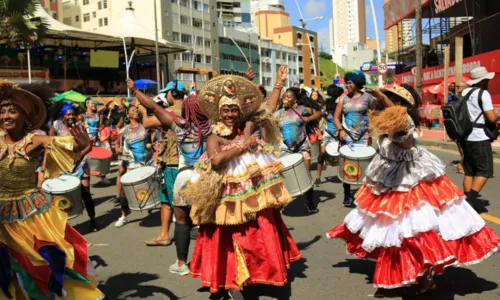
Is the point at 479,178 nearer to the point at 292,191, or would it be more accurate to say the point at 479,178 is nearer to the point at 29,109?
the point at 292,191

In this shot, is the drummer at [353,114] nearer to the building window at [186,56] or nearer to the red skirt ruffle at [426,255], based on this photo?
the red skirt ruffle at [426,255]

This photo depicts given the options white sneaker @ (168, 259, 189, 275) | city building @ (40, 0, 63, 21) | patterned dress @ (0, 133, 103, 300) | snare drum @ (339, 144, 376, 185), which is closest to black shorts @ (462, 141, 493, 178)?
snare drum @ (339, 144, 376, 185)

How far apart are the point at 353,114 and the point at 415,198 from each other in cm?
358

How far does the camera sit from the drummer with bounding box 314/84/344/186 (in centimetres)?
995

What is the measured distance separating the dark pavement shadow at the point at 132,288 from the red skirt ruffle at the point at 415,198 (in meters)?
1.95

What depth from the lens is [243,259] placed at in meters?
4.13

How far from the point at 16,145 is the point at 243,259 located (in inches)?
75.8

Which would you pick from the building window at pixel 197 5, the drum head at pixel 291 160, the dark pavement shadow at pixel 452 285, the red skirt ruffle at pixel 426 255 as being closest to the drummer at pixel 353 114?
the drum head at pixel 291 160

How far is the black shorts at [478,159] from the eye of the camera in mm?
6684

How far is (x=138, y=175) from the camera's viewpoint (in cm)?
713

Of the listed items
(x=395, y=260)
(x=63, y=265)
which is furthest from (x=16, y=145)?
(x=395, y=260)

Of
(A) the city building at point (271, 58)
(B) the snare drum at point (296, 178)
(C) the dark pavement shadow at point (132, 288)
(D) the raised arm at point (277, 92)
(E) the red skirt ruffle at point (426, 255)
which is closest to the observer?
(E) the red skirt ruffle at point (426, 255)

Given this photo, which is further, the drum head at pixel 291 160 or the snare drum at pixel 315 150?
the snare drum at pixel 315 150

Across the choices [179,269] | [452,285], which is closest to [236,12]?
[179,269]
